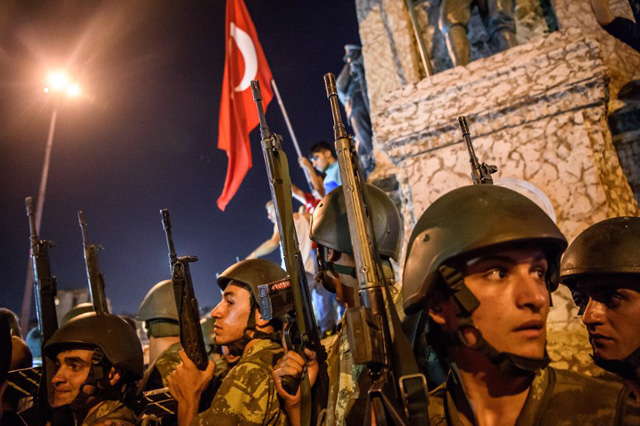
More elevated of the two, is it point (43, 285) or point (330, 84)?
point (330, 84)

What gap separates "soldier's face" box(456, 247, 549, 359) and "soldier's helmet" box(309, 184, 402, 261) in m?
1.21

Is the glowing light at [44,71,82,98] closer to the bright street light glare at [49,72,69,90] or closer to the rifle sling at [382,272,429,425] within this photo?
the bright street light glare at [49,72,69,90]

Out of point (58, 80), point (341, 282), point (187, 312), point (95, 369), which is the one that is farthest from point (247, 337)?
point (58, 80)

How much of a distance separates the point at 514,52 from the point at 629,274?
13.1 ft

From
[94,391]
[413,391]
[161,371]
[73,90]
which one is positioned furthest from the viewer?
[73,90]

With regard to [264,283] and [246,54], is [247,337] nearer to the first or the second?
[264,283]

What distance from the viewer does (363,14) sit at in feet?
23.7

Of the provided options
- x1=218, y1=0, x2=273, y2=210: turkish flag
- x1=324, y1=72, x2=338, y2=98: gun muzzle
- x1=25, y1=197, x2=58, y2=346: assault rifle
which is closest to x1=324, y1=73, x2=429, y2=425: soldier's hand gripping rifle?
x1=324, y1=72, x2=338, y2=98: gun muzzle

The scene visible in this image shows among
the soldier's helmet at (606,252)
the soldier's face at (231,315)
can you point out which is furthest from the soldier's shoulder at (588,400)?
the soldier's face at (231,315)

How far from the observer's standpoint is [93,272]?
4691mm

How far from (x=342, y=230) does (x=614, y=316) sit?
1581 millimetres

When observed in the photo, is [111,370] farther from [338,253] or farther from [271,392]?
[338,253]

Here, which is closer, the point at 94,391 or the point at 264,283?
the point at 94,391

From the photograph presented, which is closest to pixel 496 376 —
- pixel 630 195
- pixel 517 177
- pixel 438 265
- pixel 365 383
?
pixel 438 265
